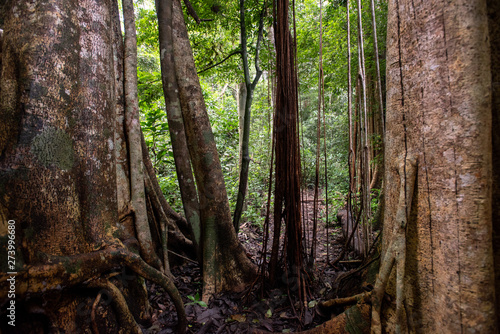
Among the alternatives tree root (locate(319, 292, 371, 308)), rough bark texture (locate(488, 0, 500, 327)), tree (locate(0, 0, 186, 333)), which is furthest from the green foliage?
tree (locate(0, 0, 186, 333))

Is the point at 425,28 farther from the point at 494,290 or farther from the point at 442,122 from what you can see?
the point at 494,290

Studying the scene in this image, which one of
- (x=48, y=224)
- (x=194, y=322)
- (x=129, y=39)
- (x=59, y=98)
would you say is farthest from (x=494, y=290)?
(x=129, y=39)

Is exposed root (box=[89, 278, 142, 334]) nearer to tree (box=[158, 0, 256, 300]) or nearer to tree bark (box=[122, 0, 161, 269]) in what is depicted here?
tree bark (box=[122, 0, 161, 269])

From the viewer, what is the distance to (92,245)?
1.59m

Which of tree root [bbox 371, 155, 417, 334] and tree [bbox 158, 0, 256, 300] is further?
tree [bbox 158, 0, 256, 300]

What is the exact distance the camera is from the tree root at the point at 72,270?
121 cm

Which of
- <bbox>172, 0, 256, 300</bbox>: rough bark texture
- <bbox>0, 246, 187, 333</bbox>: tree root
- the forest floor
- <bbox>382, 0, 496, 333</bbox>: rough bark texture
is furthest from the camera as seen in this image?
<bbox>172, 0, 256, 300</bbox>: rough bark texture

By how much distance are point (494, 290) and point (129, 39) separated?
10.4 feet

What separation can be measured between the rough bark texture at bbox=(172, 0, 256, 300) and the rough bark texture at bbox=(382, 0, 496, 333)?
1679 millimetres

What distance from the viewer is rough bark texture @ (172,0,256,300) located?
102 inches

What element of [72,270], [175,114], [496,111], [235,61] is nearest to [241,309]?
[72,270]

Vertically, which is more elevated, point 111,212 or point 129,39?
point 129,39

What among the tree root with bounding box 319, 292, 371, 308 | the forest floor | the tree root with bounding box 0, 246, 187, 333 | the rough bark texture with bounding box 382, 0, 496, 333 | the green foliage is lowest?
the forest floor

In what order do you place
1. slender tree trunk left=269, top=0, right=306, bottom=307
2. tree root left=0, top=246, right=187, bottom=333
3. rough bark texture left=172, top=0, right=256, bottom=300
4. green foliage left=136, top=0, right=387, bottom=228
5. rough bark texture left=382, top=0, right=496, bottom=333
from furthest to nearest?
green foliage left=136, top=0, right=387, bottom=228 → rough bark texture left=172, top=0, right=256, bottom=300 → slender tree trunk left=269, top=0, right=306, bottom=307 → tree root left=0, top=246, right=187, bottom=333 → rough bark texture left=382, top=0, right=496, bottom=333
